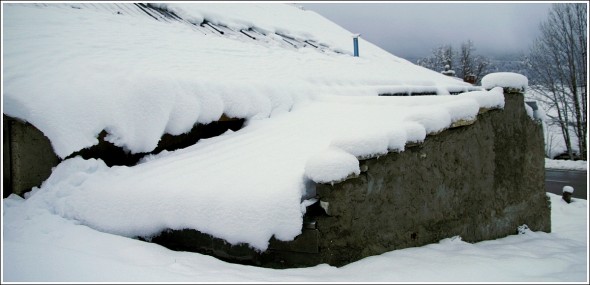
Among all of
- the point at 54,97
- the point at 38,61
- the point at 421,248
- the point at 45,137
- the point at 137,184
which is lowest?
the point at 421,248

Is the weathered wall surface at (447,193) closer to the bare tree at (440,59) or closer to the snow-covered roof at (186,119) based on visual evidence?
the snow-covered roof at (186,119)

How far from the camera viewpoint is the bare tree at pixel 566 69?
21500mm

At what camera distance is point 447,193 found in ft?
14.3

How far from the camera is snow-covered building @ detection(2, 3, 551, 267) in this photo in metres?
3.21

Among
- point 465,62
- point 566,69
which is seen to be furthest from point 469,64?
point 566,69

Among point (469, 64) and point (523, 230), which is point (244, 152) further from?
point (469, 64)

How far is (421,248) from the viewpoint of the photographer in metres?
3.83

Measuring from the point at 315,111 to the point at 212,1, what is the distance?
6923 mm

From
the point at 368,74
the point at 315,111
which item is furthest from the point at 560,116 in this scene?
the point at 315,111

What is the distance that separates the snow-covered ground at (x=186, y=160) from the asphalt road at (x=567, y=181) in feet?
32.3

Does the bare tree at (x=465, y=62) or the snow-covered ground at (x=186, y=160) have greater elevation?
the bare tree at (x=465, y=62)

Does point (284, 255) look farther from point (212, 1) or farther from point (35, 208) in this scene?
point (212, 1)

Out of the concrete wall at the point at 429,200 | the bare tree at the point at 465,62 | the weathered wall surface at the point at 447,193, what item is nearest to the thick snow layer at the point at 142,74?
the concrete wall at the point at 429,200

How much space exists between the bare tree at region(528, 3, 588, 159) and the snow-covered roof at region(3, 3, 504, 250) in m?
19.6
